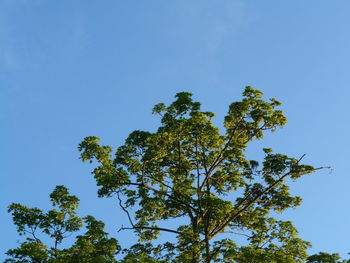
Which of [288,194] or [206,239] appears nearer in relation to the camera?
[206,239]

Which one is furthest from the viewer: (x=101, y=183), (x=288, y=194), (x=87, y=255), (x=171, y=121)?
(x=288, y=194)

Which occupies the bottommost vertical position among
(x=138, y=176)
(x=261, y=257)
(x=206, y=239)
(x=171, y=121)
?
(x=261, y=257)

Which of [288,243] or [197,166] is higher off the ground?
[197,166]

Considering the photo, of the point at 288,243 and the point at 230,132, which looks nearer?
the point at 288,243

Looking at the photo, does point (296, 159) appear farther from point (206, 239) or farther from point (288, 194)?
point (206, 239)

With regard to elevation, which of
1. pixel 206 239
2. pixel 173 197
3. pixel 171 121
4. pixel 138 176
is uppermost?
pixel 171 121

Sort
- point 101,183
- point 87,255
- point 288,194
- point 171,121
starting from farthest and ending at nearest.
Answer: point 288,194
point 171,121
point 101,183
point 87,255

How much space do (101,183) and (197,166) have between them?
6255 mm

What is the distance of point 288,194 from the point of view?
24406 mm

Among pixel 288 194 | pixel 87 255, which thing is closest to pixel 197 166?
pixel 288 194

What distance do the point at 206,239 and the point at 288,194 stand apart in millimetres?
6197

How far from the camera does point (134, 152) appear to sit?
23156mm

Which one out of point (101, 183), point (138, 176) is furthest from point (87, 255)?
point (138, 176)

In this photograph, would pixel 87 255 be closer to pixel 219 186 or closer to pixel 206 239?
pixel 206 239
